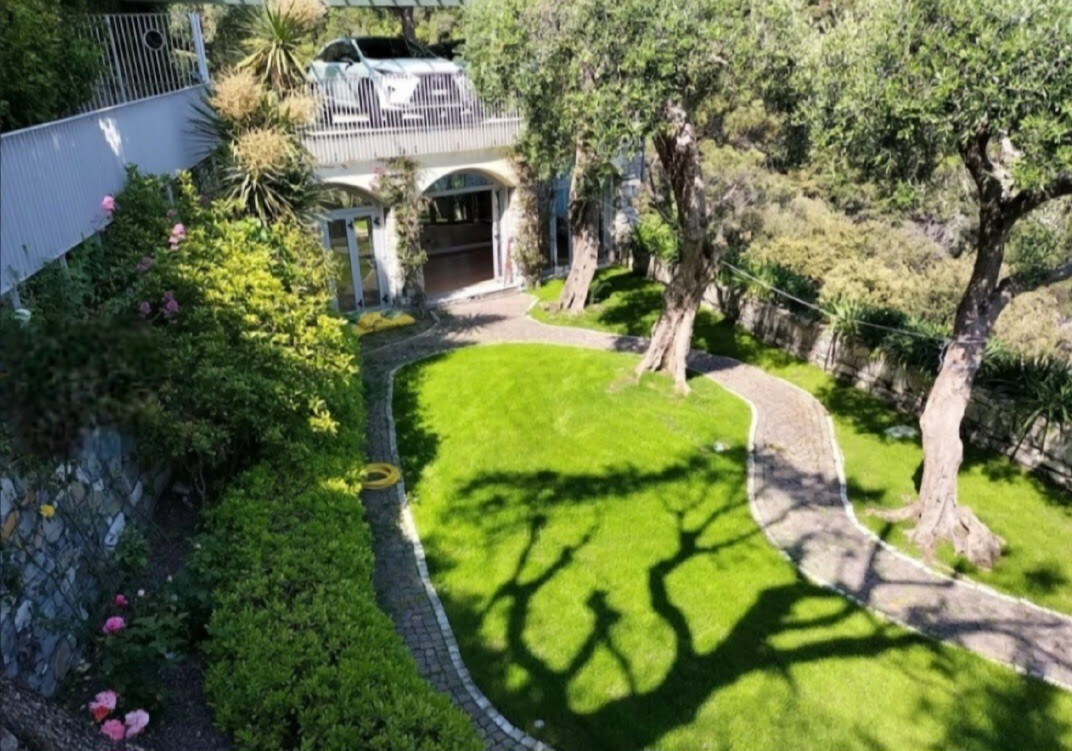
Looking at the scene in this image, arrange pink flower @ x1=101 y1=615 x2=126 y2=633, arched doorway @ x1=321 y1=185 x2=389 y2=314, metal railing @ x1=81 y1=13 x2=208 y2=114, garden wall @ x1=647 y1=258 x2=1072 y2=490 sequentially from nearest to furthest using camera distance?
pink flower @ x1=101 y1=615 x2=126 y2=633 → garden wall @ x1=647 y1=258 x2=1072 y2=490 → metal railing @ x1=81 y1=13 x2=208 y2=114 → arched doorway @ x1=321 y1=185 x2=389 y2=314

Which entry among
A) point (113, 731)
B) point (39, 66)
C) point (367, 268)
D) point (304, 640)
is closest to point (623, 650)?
point (304, 640)

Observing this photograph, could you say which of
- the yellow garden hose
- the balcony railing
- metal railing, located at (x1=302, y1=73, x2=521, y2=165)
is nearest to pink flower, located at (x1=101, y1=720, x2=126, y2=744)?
the balcony railing

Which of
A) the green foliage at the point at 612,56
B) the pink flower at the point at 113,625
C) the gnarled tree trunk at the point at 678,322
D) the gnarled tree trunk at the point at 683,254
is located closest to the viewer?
the pink flower at the point at 113,625

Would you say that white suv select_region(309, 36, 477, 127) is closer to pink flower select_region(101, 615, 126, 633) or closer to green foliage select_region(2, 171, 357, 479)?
green foliage select_region(2, 171, 357, 479)

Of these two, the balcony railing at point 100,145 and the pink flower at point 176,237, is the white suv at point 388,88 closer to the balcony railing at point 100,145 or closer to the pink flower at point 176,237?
the balcony railing at point 100,145

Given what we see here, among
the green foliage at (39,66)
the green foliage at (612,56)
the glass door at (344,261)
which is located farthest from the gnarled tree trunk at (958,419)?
the glass door at (344,261)

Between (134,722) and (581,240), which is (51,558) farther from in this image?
(581,240)
